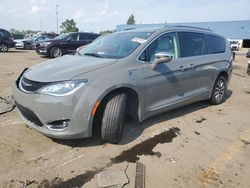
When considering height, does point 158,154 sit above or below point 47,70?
below

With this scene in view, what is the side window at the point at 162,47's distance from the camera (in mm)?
4309

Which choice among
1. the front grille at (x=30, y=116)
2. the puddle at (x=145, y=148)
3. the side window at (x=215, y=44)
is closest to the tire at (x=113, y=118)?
the puddle at (x=145, y=148)

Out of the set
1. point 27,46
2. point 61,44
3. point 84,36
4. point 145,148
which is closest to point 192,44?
point 145,148

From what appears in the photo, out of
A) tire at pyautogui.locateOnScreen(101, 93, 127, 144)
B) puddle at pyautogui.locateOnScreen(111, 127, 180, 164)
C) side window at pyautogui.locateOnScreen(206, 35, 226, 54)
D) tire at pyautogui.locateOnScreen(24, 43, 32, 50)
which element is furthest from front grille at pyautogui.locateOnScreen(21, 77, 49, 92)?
tire at pyautogui.locateOnScreen(24, 43, 32, 50)

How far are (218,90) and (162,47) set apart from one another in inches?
95.8

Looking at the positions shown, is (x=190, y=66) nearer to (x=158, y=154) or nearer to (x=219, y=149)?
(x=219, y=149)

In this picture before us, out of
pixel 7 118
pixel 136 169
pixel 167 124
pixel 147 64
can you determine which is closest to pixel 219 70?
pixel 167 124

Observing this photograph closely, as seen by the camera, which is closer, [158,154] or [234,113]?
[158,154]

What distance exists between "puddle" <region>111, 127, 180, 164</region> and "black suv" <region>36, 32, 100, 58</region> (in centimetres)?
1280

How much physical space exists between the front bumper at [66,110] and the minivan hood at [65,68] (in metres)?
0.26

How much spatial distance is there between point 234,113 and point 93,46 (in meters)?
3.37

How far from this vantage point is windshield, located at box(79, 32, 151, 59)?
14.2 feet

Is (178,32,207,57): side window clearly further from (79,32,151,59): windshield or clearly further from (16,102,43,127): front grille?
(16,102,43,127): front grille

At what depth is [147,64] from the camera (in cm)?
423
